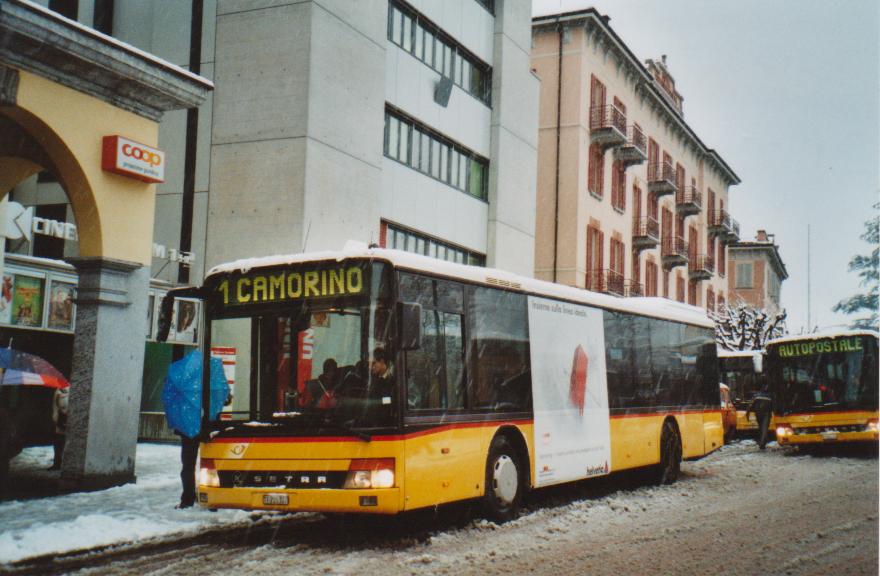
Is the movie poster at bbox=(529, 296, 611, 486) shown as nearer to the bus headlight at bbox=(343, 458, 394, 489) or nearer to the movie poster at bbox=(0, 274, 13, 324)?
the bus headlight at bbox=(343, 458, 394, 489)

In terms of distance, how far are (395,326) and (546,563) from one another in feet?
8.28

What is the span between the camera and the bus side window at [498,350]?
10586 millimetres

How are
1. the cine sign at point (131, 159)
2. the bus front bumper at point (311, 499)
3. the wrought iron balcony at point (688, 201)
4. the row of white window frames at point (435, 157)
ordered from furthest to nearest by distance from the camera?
the wrought iron balcony at point (688, 201) → the row of white window frames at point (435, 157) → the cine sign at point (131, 159) → the bus front bumper at point (311, 499)

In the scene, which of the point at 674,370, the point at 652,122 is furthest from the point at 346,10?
the point at 652,122

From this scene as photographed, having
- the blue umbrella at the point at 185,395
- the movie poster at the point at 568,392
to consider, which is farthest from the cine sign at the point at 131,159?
the movie poster at the point at 568,392

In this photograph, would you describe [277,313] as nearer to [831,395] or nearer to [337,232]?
[337,232]

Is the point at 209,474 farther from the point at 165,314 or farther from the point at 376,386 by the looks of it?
the point at 376,386

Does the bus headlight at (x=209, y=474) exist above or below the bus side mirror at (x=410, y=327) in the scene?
below

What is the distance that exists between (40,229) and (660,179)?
3080 cm

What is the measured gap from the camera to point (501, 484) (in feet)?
35.1

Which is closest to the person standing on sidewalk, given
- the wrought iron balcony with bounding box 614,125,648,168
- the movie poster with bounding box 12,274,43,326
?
the movie poster with bounding box 12,274,43,326

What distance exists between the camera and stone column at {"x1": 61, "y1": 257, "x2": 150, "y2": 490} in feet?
42.1

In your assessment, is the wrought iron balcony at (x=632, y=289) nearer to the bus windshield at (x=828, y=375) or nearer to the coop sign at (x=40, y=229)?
the bus windshield at (x=828, y=375)

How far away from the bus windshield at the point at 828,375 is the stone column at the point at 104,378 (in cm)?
1469
